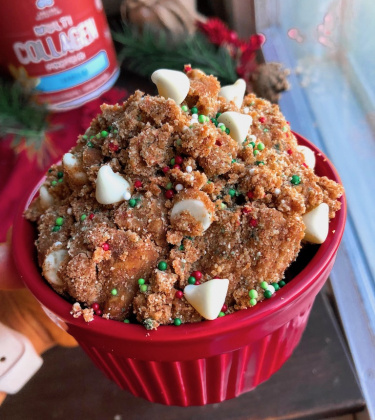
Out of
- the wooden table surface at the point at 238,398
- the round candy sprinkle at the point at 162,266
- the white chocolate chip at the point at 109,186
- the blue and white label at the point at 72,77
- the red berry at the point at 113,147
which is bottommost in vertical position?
the wooden table surface at the point at 238,398

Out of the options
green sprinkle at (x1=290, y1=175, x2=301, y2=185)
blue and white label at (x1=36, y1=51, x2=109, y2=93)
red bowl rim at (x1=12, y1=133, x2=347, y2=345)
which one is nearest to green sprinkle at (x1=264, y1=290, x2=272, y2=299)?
red bowl rim at (x1=12, y1=133, x2=347, y2=345)

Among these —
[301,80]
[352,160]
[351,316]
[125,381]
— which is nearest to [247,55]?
[301,80]

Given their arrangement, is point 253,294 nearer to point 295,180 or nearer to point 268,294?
point 268,294

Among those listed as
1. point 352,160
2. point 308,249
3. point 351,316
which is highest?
point 308,249

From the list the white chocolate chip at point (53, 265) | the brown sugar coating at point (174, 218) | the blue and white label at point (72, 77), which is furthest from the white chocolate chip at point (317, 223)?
the blue and white label at point (72, 77)

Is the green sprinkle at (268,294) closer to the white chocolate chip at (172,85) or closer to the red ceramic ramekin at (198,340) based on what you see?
the red ceramic ramekin at (198,340)

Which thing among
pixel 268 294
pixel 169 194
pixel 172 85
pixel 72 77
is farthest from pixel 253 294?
pixel 72 77

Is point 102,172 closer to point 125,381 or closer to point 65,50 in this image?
point 125,381
